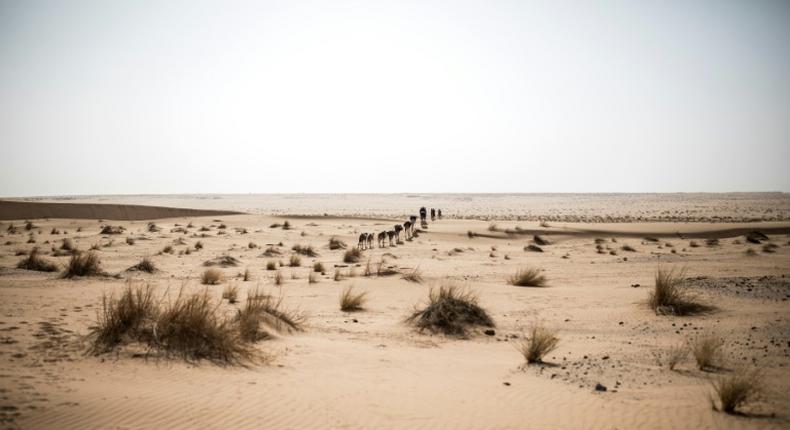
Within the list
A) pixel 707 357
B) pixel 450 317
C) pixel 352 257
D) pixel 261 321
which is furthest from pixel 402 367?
pixel 352 257

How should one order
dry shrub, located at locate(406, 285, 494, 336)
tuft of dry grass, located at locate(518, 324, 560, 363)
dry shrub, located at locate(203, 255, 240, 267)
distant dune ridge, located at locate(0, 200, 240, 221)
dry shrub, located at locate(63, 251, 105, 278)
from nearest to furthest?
tuft of dry grass, located at locate(518, 324, 560, 363) < dry shrub, located at locate(406, 285, 494, 336) < dry shrub, located at locate(63, 251, 105, 278) < dry shrub, located at locate(203, 255, 240, 267) < distant dune ridge, located at locate(0, 200, 240, 221)

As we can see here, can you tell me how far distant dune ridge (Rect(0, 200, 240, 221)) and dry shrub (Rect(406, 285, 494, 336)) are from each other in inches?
1793

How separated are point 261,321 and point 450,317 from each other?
12.4 feet

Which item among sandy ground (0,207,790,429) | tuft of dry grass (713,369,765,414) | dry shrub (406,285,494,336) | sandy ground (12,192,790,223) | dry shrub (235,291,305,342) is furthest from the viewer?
sandy ground (12,192,790,223)

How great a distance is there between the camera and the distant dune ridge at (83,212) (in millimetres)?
47062

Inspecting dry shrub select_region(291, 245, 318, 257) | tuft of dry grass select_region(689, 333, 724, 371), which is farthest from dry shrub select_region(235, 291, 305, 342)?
dry shrub select_region(291, 245, 318, 257)

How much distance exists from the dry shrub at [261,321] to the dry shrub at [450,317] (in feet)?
8.14

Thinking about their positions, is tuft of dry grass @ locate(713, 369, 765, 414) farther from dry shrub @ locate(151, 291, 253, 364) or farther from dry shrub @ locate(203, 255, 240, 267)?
dry shrub @ locate(203, 255, 240, 267)

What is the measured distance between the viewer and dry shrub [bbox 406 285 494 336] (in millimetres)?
10055

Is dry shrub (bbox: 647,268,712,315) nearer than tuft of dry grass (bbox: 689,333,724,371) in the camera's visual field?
No

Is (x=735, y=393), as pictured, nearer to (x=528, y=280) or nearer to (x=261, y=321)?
(x=261, y=321)

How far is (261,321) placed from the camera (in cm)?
921

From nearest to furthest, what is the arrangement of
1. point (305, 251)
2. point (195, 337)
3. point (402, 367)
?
point (195, 337) < point (402, 367) < point (305, 251)

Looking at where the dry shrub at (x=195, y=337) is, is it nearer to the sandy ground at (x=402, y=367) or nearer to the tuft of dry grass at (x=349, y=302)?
the sandy ground at (x=402, y=367)
